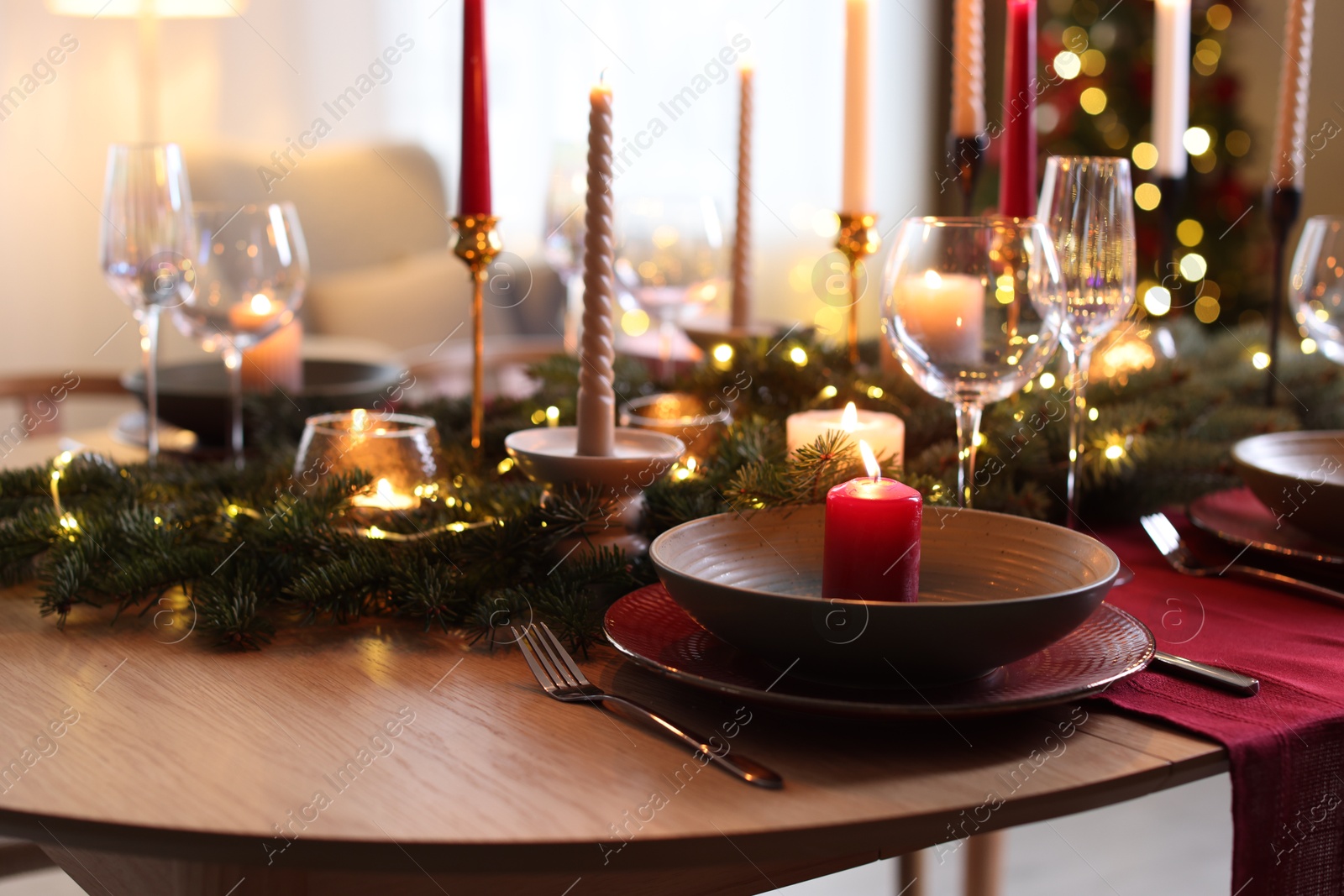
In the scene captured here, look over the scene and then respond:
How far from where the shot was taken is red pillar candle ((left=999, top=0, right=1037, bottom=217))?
1030 mm

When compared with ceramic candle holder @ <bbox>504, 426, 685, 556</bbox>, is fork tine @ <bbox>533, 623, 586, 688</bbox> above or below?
below

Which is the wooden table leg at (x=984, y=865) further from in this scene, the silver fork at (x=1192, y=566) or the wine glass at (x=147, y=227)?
the wine glass at (x=147, y=227)

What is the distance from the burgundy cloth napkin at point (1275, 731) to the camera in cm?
60

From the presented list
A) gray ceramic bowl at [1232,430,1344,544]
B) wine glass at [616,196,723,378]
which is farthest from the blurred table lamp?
gray ceramic bowl at [1232,430,1344,544]

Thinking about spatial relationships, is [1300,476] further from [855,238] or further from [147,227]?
[147,227]

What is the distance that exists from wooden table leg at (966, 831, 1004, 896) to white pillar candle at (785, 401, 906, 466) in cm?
64

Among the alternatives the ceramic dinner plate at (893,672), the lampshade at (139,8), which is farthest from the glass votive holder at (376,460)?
the lampshade at (139,8)

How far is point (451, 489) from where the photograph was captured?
89 centimetres

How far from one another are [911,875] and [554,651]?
3.33ft

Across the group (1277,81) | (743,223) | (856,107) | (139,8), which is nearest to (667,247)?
(743,223)

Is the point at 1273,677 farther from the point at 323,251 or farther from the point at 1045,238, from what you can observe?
the point at 323,251

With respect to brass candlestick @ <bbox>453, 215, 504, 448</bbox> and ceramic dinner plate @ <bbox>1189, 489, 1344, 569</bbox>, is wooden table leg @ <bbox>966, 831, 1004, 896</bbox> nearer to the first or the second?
ceramic dinner plate @ <bbox>1189, 489, 1344, 569</bbox>

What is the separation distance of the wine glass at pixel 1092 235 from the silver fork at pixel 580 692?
408 mm

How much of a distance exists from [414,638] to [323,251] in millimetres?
2882
